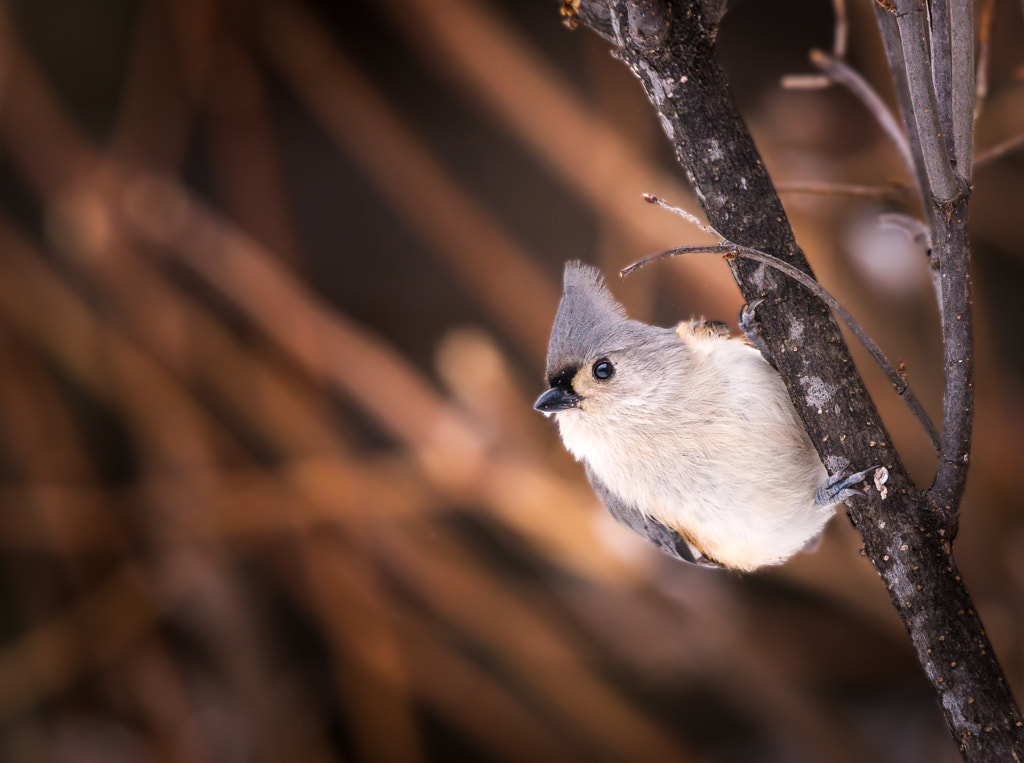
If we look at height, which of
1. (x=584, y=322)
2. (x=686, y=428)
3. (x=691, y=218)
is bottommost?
(x=686, y=428)

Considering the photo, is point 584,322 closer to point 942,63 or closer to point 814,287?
point 814,287

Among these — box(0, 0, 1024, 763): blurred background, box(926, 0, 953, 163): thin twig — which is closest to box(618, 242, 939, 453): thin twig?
box(926, 0, 953, 163): thin twig

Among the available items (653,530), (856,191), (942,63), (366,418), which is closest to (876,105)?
(856,191)

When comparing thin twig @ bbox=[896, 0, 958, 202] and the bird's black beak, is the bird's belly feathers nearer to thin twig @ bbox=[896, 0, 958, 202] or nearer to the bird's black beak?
the bird's black beak

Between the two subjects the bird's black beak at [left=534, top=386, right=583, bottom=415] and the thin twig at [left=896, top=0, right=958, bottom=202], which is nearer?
the thin twig at [left=896, top=0, right=958, bottom=202]

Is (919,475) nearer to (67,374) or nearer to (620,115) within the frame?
(620,115)

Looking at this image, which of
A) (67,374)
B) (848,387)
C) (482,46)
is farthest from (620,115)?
(67,374)

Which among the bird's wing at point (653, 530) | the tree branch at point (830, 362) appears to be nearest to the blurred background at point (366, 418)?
the bird's wing at point (653, 530)

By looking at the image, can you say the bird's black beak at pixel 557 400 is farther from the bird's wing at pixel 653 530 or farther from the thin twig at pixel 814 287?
the thin twig at pixel 814 287
